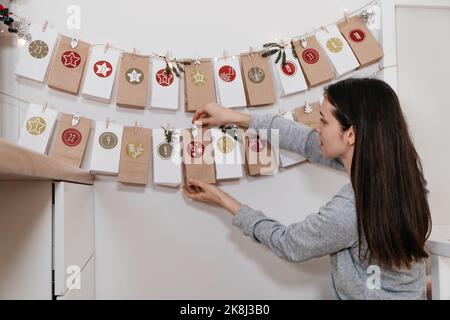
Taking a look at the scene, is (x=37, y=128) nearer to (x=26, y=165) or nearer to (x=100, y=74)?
(x=100, y=74)

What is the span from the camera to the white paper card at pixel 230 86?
121 cm

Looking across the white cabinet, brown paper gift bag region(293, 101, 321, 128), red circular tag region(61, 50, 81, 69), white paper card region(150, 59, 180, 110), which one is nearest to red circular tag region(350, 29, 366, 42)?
brown paper gift bag region(293, 101, 321, 128)

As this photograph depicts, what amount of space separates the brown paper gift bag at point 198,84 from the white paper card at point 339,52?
0.36 meters

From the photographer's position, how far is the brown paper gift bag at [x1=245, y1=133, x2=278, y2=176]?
1228 millimetres

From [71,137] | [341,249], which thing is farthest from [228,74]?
[341,249]

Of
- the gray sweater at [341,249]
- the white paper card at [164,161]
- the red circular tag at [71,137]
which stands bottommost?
the gray sweater at [341,249]

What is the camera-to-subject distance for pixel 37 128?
1122mm

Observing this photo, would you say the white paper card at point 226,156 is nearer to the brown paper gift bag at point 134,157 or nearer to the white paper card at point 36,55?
the brown paper gift bag at point 134,157

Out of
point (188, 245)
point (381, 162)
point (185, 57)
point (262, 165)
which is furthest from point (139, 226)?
point (381, 162)

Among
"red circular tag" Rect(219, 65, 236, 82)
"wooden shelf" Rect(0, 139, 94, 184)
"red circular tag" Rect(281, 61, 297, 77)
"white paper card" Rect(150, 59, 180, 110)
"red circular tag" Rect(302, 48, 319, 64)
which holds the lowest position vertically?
"wooden shelf" Rect(0, 139, 94, 184)

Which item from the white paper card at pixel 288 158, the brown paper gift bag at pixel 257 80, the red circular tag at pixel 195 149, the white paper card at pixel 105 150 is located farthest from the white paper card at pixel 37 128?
the white paper card at pixel 288 158

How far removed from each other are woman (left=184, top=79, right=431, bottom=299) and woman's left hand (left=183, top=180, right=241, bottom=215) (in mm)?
96

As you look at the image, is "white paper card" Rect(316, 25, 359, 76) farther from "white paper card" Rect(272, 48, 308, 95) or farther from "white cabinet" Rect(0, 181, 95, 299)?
"white cabinet" Rect(0, 181, 95, 299)
